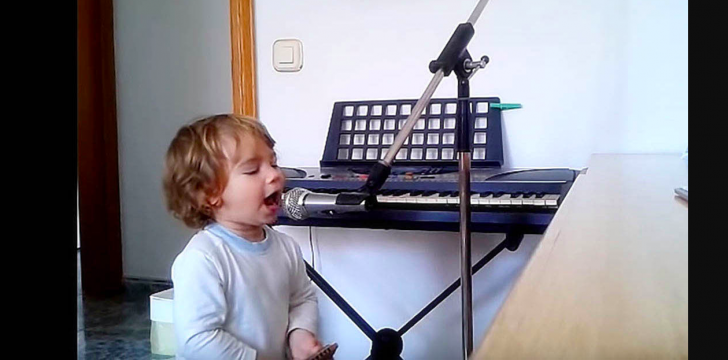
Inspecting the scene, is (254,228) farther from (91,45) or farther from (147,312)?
(91,45)

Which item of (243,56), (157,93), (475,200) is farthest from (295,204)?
(157,93)

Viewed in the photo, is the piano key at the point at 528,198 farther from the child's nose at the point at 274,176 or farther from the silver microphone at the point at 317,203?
the child's nose at the point at 274,176

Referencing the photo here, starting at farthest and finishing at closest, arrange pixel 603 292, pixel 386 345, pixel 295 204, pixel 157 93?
pixel 157 93
pixel 386 345
pixel 295 204
pixel 603 292

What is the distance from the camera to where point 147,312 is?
2.77 meters

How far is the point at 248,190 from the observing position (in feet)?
4.17

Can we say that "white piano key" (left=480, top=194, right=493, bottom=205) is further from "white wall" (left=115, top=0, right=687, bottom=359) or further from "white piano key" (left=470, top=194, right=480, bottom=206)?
"white wall" (left=115, top=0, right=687, bottom=359)

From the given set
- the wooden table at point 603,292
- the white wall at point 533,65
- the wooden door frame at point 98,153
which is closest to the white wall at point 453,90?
the white wall at point 533,65

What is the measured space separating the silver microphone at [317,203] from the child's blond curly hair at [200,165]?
12cm

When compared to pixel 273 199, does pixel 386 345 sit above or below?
below

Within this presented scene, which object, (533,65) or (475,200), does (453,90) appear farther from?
(475,200)

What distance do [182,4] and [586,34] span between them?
169 cm

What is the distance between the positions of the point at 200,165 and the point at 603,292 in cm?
97
